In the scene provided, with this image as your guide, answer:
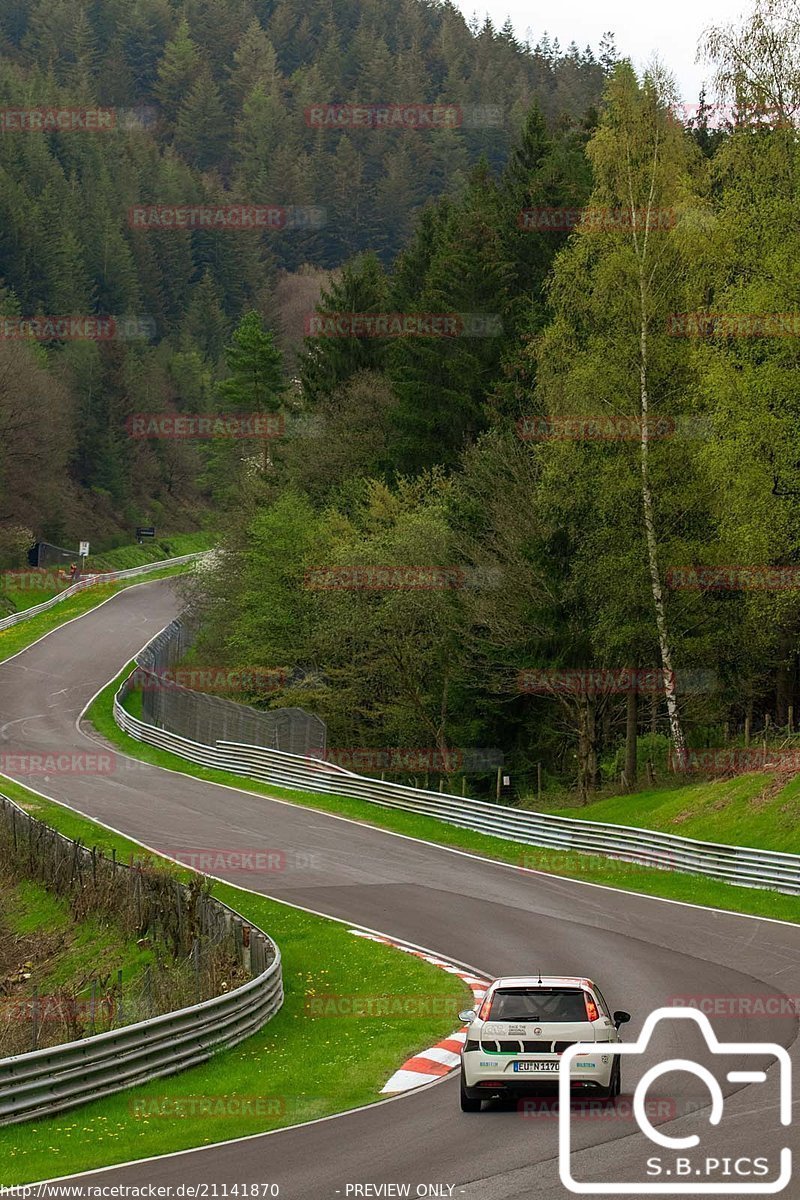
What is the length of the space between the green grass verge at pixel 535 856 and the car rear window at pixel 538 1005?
1477 cm

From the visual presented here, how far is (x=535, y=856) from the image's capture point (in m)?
37.8

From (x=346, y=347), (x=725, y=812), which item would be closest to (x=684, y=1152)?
(x=725, y=812)

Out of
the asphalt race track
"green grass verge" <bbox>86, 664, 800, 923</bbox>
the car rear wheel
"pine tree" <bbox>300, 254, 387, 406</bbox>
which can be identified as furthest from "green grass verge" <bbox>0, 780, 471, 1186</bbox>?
"pine tree" <bbox>300, 254, 387, 406</bbox>

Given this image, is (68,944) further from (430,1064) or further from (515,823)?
(430,1064)

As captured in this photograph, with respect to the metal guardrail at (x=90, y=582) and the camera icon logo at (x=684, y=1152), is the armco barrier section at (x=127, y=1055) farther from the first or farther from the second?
the metal guardrail at (x=90, y=582)

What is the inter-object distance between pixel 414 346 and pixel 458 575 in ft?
60.1

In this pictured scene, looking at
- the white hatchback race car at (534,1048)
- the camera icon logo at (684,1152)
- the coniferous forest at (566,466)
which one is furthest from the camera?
the coniferous forest at (566,466)

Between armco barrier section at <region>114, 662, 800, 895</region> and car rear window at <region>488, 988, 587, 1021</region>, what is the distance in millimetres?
16710

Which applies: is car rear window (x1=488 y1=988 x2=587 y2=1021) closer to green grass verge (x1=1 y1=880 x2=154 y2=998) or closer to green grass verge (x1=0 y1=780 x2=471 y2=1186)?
green grass verge (x1=0 y1=780 x2=471 y2=1186)

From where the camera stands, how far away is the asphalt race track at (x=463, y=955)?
12.7 meters

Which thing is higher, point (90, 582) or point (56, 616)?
point (90, 582)

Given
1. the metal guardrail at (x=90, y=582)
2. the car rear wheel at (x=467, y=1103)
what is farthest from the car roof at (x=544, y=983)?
the metal guardrail at (x=90, y=582)

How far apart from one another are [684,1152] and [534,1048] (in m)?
2.33

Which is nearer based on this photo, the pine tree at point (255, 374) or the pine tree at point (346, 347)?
the pine tree at point (346, 347)
